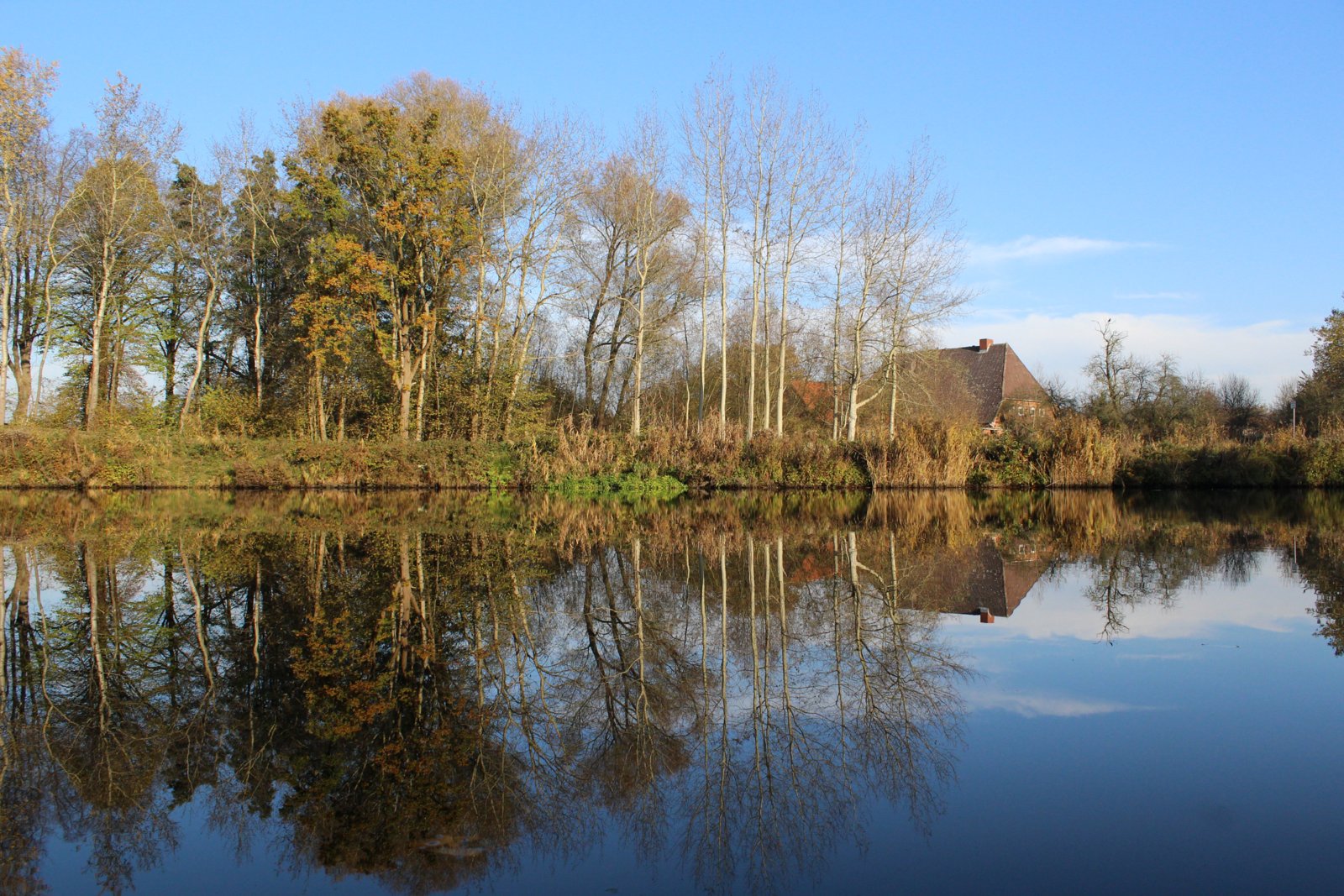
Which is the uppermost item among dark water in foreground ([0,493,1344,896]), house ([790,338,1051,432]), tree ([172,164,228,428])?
tree ([172,164,228,428])

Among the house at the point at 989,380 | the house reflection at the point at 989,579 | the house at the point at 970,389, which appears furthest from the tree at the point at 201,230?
the house at the point at 989,380

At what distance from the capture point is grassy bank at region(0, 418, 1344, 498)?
2309cm

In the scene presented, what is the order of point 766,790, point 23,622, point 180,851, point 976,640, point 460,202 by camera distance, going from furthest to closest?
1. point 460,202
2. point 23,622
3. point 976,640
4. point 766,790
5. point 180,851

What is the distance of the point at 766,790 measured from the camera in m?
3.49

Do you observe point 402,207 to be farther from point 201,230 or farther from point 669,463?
point 669,463

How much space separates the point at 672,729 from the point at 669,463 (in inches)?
781

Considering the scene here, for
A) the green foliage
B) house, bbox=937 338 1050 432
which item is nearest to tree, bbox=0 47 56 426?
the green foliage

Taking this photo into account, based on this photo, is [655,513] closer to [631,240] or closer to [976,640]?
[976,640]

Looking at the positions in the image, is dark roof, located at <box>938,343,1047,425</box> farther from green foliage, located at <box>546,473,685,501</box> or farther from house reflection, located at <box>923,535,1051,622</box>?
house reflection, located at <box>923,535,1051,622</box>

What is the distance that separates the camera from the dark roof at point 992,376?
43438 millimetres

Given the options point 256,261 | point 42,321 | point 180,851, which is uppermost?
point 256,261

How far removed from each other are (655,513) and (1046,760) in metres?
12.8

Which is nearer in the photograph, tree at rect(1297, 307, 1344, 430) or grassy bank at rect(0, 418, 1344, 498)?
grassy bank at rect(0, 418, 1344, 498)

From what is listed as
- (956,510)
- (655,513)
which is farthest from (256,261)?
(956,510)
